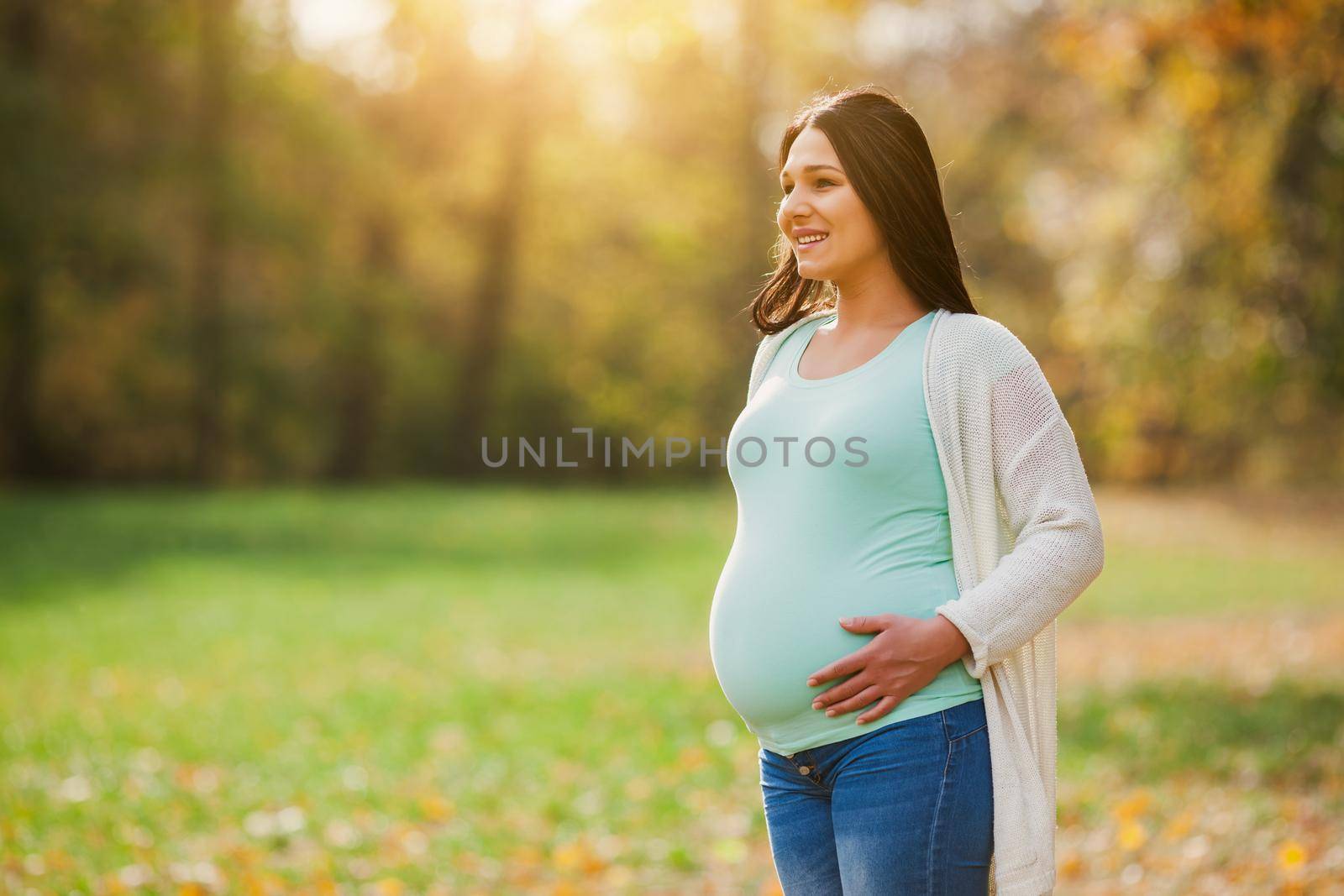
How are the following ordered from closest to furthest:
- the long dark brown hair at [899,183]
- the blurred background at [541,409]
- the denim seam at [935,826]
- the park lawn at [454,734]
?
1. the denim seam at [935,826]
2. the long dark brown hair at [899,183]
3. the park lawn at [454,734]
4. the blurred background at [541,409]

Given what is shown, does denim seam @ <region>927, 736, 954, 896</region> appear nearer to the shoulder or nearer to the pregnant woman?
the pregnant woman

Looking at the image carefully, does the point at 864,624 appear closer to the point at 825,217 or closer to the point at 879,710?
the point at 879,710

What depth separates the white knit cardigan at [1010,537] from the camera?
2.00 meters

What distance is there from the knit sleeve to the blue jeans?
123 mm

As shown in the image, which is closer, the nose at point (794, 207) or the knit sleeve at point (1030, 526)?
the knit sleeve at point (1030, 526)

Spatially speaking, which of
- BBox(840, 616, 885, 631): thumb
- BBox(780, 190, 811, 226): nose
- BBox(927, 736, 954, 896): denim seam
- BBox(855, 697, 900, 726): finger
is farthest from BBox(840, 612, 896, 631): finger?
BBox(780, 190, 811, 226): nose

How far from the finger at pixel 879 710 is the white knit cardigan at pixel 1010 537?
0.45ft

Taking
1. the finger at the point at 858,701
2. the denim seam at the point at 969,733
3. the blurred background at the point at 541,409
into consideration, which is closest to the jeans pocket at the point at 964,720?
the denim seam at the point at 969,733

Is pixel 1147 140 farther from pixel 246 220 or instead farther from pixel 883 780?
pixel 246 220

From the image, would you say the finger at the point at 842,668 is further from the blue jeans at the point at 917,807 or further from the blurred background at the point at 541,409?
the blurred background at the point at 541,409

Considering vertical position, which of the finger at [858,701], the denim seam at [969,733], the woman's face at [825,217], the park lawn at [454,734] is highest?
the woman's face at [825,217]

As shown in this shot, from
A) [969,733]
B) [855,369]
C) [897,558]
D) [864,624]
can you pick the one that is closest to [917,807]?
[969,733]

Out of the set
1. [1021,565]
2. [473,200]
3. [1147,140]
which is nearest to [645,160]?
[473,200]

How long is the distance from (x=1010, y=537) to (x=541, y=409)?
25.6 meters
